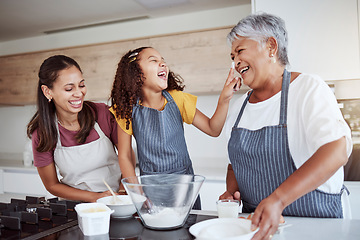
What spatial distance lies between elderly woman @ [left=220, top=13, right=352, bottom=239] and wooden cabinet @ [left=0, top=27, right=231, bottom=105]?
1659 millimetres

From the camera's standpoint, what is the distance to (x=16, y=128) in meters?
4.32

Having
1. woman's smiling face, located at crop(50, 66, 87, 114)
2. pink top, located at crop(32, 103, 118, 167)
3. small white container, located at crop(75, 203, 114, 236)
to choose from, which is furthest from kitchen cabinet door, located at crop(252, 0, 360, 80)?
small white container, located at crop(75, 203, 114, 236)

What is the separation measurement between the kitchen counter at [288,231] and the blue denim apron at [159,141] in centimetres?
55

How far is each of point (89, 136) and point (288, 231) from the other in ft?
3.58

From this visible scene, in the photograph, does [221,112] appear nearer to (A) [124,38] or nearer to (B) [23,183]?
(A) [124,38]

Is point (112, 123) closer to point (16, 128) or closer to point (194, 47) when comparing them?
point (194, 47)

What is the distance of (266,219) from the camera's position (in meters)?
0.78

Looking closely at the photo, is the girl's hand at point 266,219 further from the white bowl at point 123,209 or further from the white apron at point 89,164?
the white apron at point 89,164

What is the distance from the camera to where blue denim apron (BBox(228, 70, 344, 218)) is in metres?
1.12

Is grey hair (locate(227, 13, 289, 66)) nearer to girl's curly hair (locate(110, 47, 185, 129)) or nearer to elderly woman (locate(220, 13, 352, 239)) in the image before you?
elderly woman (locate(220, 13, 352, 239))

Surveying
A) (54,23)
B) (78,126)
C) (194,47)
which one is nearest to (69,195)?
(78,126)

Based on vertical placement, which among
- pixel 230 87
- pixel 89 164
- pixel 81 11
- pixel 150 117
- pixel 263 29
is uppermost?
pixel 81 11

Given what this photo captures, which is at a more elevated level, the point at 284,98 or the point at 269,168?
the point at 284,98

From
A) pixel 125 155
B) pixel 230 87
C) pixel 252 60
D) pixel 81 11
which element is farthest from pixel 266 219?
pixel 81 11
